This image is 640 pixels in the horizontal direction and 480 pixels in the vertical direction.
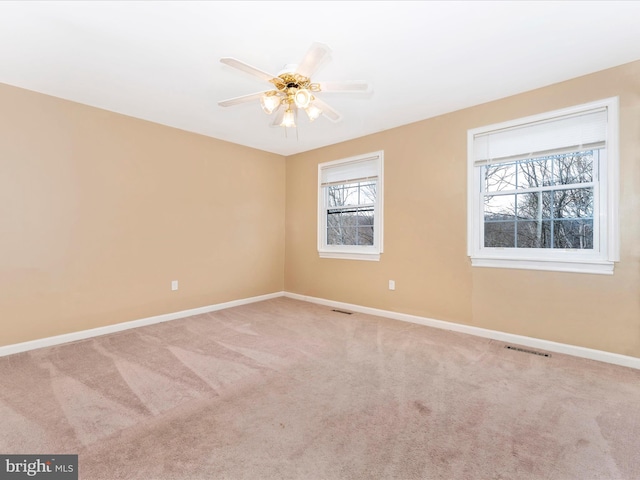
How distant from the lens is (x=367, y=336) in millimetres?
3273

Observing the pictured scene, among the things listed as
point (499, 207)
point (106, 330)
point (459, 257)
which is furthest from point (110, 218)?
point (499, 207)

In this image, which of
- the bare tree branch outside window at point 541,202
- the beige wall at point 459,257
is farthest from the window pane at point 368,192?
the bare tree branch outside window at point 541,202

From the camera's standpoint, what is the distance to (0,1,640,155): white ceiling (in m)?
1.91

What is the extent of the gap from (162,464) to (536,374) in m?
2.62

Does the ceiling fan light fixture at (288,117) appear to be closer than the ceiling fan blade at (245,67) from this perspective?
No

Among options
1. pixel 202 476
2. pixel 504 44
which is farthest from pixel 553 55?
pixel 202 476

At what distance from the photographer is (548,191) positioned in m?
2.94

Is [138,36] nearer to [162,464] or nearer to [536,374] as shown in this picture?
[162,464]

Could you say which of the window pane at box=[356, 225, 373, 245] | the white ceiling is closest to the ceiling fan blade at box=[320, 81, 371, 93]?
the white ceiling

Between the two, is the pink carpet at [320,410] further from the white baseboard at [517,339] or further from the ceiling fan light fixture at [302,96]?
the ceiling fan light fixture at [302,96]

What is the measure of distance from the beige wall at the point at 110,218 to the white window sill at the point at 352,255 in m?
1.16

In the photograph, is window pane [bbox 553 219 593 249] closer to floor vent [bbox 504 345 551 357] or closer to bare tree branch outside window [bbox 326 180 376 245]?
floor vent [bbox 504 345 551 357]

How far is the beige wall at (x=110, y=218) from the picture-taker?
9.33 ft

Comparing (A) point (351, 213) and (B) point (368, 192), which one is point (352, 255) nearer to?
(A) point (351, 213)
